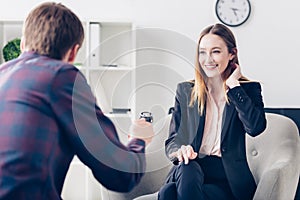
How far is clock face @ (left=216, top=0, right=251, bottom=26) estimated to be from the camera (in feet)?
10.9

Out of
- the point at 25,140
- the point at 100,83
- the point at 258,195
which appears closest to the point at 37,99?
the point at 25,140

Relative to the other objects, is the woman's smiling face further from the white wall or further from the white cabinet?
the white wall

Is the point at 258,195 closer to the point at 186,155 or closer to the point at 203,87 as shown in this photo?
the point at 186,155

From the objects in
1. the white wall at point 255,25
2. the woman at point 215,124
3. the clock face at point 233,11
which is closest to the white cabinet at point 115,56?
the white wall at point 255,25

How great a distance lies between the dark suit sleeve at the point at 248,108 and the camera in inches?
74.6

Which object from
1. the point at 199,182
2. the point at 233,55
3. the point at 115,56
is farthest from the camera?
the point at 115,56

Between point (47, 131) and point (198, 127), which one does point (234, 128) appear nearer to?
point (198, 127)

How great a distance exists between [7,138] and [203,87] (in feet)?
3.62

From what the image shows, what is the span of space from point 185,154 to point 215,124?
246mm

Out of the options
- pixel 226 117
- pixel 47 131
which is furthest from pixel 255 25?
pixel 47 131

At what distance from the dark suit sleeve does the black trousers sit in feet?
0.65

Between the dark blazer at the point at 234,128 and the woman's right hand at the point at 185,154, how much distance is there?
0.18 feet

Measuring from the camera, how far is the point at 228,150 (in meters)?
1.92

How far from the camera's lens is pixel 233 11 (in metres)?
3.34
